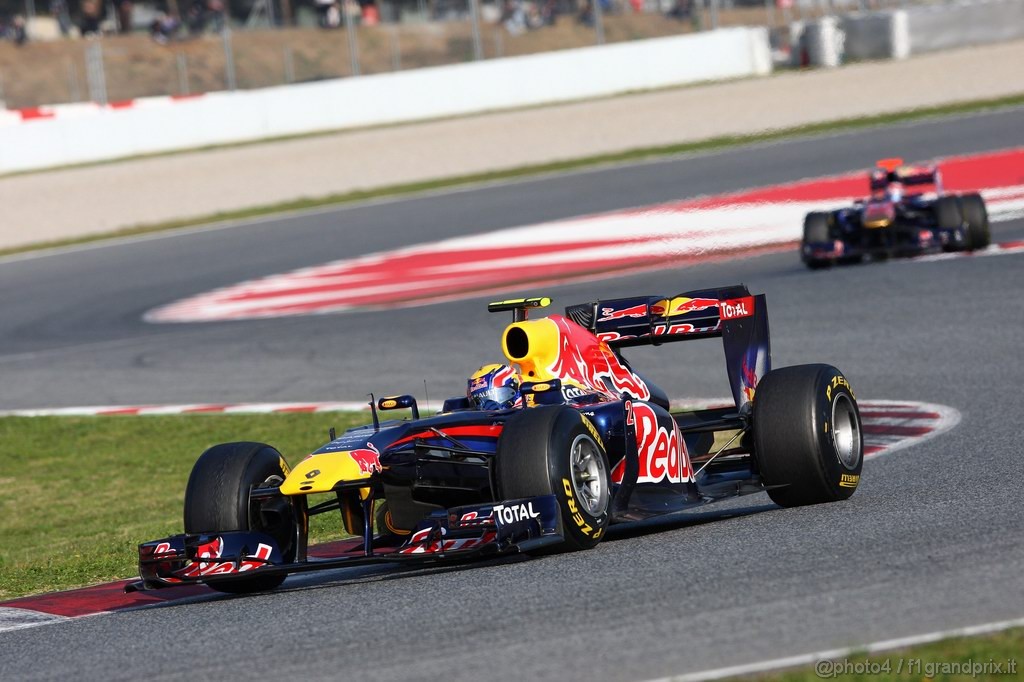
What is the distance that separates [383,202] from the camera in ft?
86.4

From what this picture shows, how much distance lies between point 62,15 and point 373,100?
720cm

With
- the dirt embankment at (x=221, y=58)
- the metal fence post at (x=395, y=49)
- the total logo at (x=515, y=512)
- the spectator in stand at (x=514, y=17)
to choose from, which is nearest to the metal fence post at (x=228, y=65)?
the dirt embankment at (x=221, y=58)

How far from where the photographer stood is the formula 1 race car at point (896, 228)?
1677cm

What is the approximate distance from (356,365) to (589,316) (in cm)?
649

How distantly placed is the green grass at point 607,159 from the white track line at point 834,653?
73.3 ft

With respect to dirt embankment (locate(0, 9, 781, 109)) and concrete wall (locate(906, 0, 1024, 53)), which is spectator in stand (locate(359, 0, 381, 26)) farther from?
concrete wall (locate(906, 0, 1024, 53))

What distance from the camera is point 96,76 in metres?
30.3

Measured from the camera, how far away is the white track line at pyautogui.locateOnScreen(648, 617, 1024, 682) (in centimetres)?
472

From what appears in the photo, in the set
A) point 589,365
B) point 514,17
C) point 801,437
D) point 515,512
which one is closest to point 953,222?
point 801,437

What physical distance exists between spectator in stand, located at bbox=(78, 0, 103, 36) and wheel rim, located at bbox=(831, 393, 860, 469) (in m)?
27.9

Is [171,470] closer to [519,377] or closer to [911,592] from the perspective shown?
[519,377]

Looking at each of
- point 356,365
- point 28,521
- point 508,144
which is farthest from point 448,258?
point 28,521

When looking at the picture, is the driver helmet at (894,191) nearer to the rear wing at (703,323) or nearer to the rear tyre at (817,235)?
the rear tyre at (817,235)

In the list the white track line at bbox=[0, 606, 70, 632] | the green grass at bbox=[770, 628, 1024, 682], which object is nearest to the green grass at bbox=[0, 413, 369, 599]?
the white track line at bbox=[0, 606, 70, 632]
